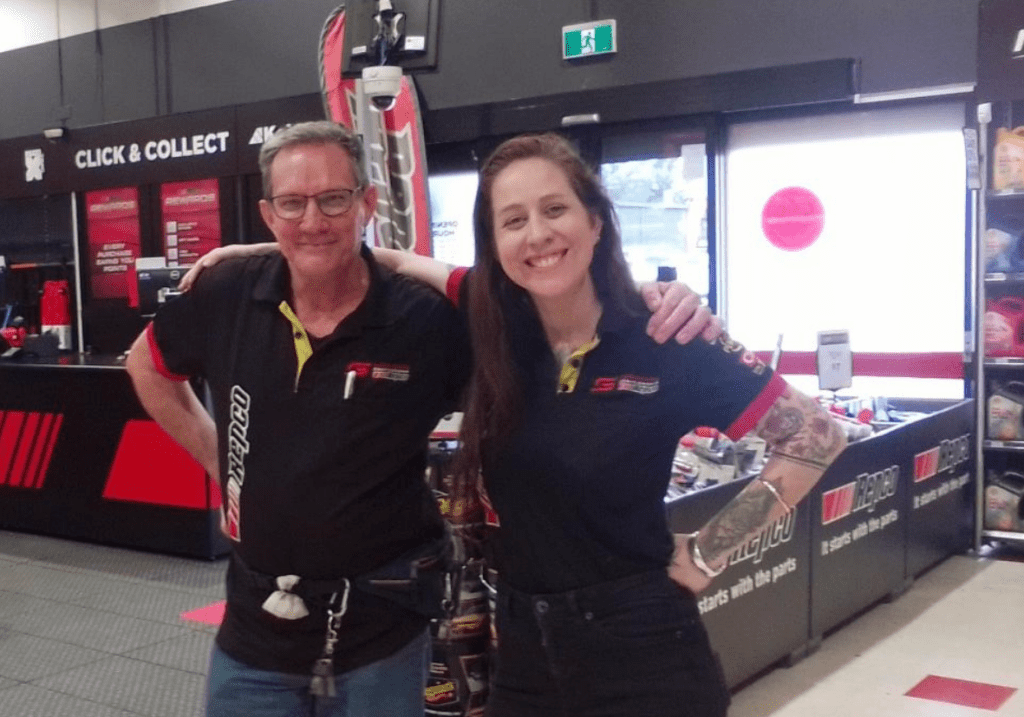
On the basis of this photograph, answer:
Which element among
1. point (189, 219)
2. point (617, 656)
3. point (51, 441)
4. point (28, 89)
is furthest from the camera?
point (28, 89)

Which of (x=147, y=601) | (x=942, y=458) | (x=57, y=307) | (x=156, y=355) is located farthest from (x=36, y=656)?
(x=57, y=307)

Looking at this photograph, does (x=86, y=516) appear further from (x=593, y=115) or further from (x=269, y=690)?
(x=269, y=690)

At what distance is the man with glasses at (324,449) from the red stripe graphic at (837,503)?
9.23 feet

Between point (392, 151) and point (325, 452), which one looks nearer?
point (325, 452)

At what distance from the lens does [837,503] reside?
4.48m

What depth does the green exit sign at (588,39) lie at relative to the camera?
24.5 feet

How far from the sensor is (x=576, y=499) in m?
1.59

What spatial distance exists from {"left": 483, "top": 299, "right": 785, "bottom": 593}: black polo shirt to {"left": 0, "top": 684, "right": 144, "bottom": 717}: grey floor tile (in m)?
2.59

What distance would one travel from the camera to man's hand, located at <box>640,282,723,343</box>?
1.64 meters

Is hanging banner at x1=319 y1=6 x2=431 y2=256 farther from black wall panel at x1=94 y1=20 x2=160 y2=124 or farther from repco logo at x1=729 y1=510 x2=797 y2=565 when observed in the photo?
black wall panel at x1=94 y1=20 x2=160 y2=124

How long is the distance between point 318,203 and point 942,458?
453cm

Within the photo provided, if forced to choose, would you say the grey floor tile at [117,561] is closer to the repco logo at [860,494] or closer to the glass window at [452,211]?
the repco logo at [860,494]

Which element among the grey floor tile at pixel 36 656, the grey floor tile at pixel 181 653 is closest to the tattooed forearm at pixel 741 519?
the grey floor tile at pixel 181 653

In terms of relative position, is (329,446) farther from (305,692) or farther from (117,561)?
(117,561)
